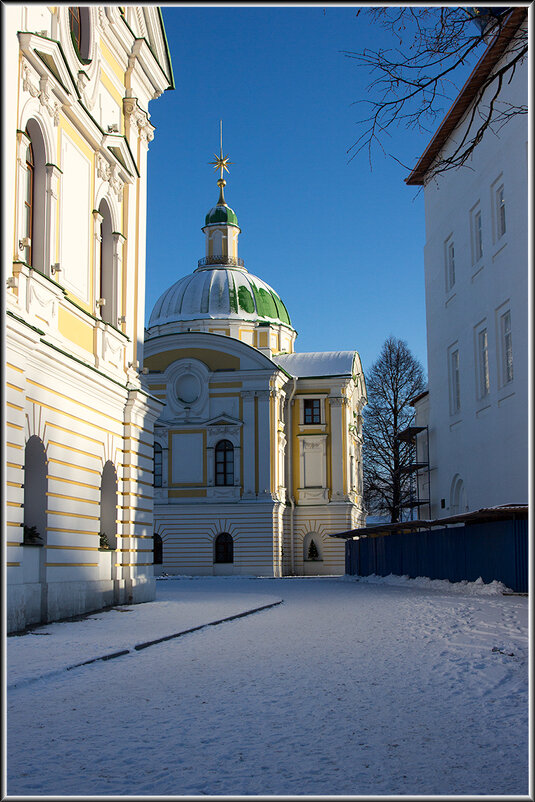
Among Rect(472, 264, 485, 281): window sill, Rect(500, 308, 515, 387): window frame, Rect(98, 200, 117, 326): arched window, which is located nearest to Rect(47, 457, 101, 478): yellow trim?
Rect(98, 200, 117, 326): arched window

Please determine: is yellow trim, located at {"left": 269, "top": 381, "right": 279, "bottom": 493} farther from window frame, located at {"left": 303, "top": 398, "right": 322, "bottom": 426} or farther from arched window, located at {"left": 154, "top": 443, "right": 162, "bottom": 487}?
arched window, located at {"left": 154, "top": 443, "right": 162, "bottom": 487}

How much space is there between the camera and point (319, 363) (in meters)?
55.1

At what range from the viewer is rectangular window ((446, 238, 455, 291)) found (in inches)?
1283

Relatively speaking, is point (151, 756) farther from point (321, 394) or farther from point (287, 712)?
point (321, 394)

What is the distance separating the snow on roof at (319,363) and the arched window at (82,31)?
3558 centimetres

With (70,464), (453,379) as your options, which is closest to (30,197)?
(70,464)

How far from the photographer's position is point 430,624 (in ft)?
46.2

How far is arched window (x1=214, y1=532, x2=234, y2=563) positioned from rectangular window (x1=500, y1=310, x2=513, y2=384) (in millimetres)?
24869

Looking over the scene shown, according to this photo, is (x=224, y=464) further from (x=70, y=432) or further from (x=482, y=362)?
(x=70, y=432)

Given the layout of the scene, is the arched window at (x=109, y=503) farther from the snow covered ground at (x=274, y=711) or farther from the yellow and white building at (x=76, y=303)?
the snow covered ground at (x=274, y=711)

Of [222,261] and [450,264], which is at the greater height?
[222,261]

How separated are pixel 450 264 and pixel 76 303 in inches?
739

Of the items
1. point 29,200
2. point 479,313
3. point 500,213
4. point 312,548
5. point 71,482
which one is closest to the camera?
point 29,200

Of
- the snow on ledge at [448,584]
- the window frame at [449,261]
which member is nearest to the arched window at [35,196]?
the snow on ledge at [448,584]
